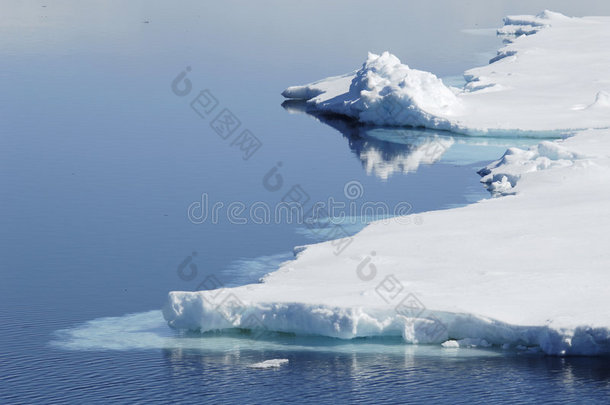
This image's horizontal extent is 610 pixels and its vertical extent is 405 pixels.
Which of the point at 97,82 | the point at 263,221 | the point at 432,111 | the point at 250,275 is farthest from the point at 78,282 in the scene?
the point at 97,82

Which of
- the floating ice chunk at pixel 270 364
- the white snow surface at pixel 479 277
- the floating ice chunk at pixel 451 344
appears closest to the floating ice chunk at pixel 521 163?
the white snow surface at pixel 479 277

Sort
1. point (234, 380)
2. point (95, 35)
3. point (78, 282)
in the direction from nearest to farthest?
point (234, 380) → point (78, 282) → point (95, 35)

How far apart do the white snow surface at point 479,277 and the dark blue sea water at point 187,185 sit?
0.46 metres

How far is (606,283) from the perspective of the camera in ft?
69.9

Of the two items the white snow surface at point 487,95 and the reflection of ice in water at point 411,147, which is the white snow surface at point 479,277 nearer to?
the reflection of ice in water at point 411,147

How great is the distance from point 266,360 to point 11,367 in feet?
15.8

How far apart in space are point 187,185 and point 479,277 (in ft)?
41.1

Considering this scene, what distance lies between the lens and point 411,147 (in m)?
37.1

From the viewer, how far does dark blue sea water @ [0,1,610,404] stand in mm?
18906

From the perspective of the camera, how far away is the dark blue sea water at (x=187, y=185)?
744 inches

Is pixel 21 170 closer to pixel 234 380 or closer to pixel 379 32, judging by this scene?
pixel 234 380

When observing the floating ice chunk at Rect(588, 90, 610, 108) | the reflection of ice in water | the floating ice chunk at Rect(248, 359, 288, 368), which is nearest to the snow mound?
the reflection of ice in water

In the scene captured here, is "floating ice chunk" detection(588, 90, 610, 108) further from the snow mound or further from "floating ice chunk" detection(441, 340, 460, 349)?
"floating ice chunk" detection(441, 340, 460, 349)

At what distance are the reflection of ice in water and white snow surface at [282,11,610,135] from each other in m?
0.41
